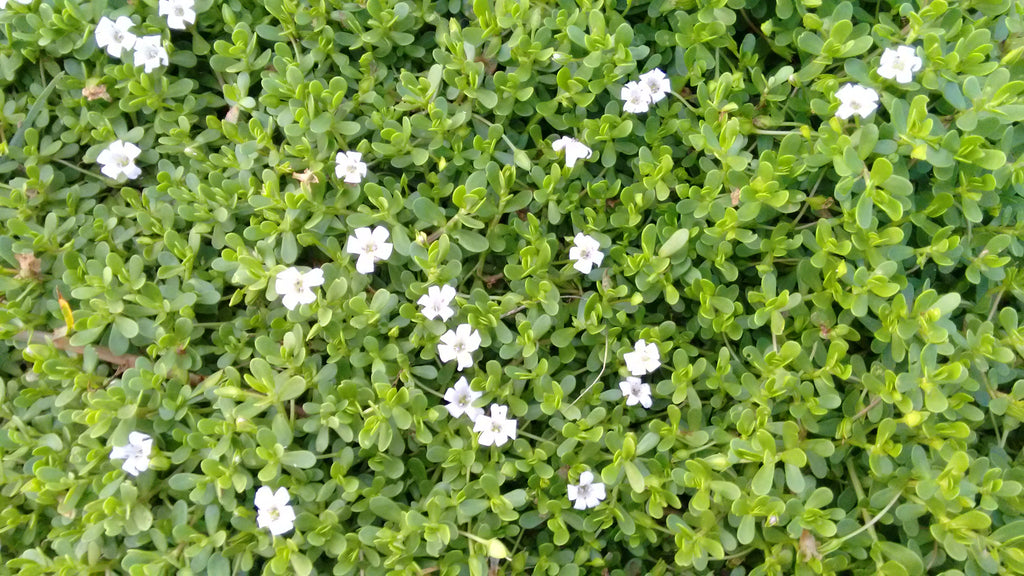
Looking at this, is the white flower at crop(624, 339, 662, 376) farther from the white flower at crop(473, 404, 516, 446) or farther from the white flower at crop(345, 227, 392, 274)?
the white flower at crop(345, 227, 392, 274)

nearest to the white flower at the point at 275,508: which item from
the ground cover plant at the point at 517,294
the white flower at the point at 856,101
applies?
the ground cover plant at the point at 517,294

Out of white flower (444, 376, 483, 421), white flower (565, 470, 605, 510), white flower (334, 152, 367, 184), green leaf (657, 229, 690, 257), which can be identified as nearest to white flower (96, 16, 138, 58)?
white flower (334, 152, 367, 184)

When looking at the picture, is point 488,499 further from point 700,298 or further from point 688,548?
point 700,298

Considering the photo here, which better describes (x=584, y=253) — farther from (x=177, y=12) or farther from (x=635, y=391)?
(x=177, y=12)

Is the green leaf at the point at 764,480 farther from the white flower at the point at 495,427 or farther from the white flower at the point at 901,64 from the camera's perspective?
the white flower at the point at 901,64

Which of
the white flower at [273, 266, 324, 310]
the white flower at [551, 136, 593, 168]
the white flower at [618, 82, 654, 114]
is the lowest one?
the white flower at [273, 266, 324, 310]

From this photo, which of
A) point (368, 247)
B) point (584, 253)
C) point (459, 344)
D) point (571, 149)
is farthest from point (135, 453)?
point (571, 149)

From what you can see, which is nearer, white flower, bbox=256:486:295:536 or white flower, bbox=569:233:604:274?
white flower, bbox=256:486:295:536
